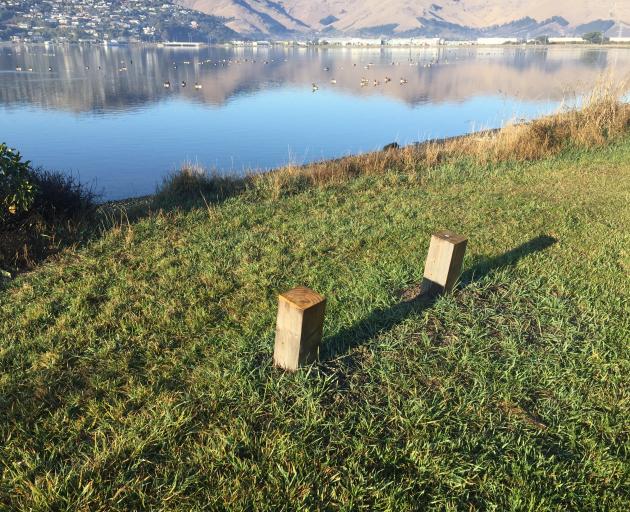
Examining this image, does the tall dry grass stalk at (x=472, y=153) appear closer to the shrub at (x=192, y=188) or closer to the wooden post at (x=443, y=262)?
the shrub at (x=192, y=188)

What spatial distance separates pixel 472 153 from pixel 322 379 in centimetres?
820

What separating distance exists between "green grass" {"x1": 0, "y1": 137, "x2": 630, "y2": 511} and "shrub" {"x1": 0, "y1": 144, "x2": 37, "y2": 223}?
0.86m

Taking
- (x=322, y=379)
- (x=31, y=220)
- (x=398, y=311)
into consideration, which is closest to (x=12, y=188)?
(x=31, y=220)

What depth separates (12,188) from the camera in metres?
4.94

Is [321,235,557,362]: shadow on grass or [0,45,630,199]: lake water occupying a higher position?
[321,235,557,362]: shadow on grass

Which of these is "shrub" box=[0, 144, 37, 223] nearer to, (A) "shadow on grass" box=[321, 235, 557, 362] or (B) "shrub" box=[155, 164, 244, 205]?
(B) "shrub" box=[155, 164, 244, 205]

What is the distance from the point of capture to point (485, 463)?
7.93 ft

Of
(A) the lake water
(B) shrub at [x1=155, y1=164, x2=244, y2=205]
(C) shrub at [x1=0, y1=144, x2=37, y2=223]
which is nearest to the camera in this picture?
(C) shrub at [x1=0, y1=144, x2=37, y2=223]

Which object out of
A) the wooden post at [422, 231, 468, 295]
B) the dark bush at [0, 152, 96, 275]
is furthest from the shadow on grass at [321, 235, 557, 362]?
the dark bush at [0, 152, 96, 275]

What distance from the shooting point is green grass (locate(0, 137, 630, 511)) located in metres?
2.29

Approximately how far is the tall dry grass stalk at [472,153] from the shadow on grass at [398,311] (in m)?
3.61

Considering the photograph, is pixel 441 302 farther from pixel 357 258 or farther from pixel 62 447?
pixel 62 447

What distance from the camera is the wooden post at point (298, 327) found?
8.71 feet

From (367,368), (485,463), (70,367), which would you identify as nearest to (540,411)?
(485,463)
